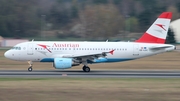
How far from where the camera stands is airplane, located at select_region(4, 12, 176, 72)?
1468 inches

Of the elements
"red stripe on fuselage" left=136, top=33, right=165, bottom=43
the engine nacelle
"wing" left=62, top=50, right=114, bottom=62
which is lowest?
the engine nacelle

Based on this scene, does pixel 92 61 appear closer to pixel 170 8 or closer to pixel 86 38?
pixel 86 38

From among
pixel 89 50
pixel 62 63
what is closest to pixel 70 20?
pixel 89 50

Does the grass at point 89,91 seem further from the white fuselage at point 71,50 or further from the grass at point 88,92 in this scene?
the white fuselage at point 71,50

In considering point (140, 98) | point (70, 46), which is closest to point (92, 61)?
point (70, 46)

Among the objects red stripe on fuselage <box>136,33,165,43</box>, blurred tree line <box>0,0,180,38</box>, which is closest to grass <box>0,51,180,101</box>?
red stripe on fuselage <box>136,33,165,43</box>

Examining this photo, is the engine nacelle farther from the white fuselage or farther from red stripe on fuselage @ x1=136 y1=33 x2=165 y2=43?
red stripe on fuselage @ x1=136 y1=33 x2=165 y2=43

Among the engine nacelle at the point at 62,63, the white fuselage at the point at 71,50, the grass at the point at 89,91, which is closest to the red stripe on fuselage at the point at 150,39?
the white fuselage at the point at 71,50

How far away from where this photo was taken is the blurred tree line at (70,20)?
100125mm

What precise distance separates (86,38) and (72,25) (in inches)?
877

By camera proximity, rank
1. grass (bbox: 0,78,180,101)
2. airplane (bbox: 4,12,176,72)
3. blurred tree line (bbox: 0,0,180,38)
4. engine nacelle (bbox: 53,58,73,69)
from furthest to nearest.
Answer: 1. blurred tree line (bbox: 0,0,180,38)
2. airplane (bbox: 4,12,176,72)
3. engine nacelle (bbox: 53,58,73,69)
4. grass (bbox: 0,78,180,101)

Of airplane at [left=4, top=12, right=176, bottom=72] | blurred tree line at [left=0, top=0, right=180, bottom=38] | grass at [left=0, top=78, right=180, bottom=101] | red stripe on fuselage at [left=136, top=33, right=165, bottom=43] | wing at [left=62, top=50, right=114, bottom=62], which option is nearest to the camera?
grass at [left=0, top=78, right=180, bottom=101]

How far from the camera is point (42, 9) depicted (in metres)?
129

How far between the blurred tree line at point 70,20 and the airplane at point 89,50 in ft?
187
